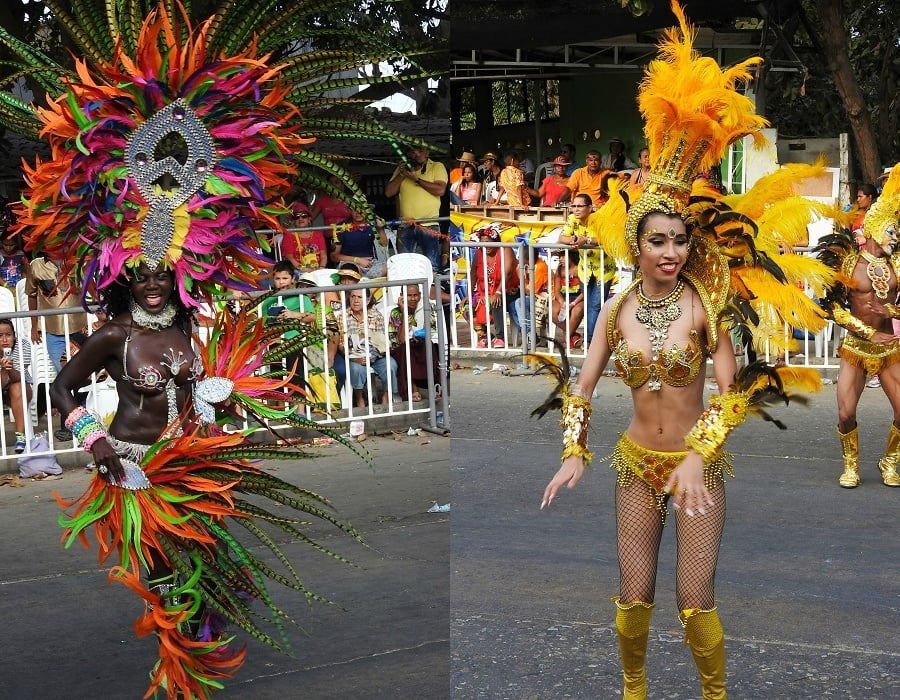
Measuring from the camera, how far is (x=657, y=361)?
13.4ft

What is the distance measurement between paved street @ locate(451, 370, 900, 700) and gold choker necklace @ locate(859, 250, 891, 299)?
1.29 metres

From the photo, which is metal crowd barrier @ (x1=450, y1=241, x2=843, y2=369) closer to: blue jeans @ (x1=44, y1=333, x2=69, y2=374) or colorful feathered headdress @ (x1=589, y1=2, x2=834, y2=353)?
blue jeans @ (x1=44, y1=333, x2=69, y2=374)

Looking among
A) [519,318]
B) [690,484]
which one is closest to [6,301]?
[519,318]

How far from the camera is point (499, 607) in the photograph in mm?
5766

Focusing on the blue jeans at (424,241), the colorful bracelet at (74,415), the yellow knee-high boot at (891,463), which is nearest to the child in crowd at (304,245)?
the blue jeans at (424,241)

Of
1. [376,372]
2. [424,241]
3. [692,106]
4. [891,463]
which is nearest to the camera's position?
[692,106]

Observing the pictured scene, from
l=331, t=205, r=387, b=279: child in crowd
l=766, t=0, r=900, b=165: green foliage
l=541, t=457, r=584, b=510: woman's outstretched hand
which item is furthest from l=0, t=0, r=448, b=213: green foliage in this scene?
l=766, t=0, r=900, b=165: green foliage

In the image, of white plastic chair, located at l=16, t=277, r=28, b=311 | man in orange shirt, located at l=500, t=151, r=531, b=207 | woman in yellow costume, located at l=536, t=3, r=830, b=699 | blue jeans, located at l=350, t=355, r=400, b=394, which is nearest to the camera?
woman in yellow costume, located at l=536, t=3, r=830, b=699

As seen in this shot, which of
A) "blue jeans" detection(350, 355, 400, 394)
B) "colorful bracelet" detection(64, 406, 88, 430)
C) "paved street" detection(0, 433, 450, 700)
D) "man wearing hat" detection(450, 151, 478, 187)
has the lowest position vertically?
"paved street" detection(0, 433, 450, 700)

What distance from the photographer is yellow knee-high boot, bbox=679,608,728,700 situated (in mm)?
3967

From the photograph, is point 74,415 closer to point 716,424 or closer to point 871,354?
point 716,424

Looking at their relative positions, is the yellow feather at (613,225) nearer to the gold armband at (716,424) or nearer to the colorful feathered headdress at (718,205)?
the colorful feathered headdress at (718,205)

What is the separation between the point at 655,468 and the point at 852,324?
3989 millimetres

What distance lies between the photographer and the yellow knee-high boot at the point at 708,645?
3.97m
